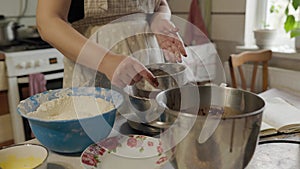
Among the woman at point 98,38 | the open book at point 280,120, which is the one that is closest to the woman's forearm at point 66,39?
the woman at point 98,38

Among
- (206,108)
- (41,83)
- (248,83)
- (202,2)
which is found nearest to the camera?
(206,108)

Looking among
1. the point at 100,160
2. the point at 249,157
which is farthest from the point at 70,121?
the point at 249,157

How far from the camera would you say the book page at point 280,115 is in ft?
2.30

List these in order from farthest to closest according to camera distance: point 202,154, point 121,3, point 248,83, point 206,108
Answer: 1. point 248,83
2. point 121,3
3. point 206,108
4. point 202,154

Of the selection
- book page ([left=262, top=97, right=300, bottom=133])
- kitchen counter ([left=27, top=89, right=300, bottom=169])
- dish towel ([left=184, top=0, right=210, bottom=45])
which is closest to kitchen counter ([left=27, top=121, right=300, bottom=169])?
kitchen counter ([left=27, top=89, right=300, bottom=169])

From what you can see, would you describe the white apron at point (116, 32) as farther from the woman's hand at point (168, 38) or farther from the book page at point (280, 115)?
the book page at point (280, 115)

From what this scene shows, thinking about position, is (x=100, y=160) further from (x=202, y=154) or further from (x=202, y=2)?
(x=202, y=2)

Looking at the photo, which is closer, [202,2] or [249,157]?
[249,157]

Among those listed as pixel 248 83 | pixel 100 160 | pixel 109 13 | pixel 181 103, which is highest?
pixel 109 13

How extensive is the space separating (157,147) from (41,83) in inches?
47.9

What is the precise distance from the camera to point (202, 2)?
199 centimetres

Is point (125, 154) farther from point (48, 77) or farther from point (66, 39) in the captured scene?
point (48, 77)

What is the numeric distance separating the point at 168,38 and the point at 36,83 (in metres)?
1.05

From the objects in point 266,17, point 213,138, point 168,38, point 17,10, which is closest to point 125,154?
point 213,138
